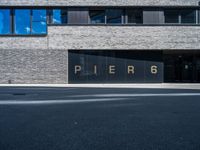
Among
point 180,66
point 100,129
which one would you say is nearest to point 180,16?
point 180,66

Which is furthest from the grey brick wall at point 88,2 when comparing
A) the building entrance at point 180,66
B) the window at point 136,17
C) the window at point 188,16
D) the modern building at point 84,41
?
the building entrance at point 180,66

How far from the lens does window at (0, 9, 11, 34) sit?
18.4 meters

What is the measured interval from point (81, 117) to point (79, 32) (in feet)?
42.8

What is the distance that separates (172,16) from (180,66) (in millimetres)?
5276

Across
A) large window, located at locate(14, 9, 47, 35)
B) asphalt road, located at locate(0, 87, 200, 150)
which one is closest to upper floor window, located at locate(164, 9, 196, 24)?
large window, located at locate(14, 9, 47, 35)

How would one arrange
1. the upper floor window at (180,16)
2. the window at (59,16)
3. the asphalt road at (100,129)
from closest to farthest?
1. the asphalt road at (100,129)
2. the window at (59,16)
3. the upper floor window at (180,16)

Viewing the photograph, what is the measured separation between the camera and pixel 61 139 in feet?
13.2

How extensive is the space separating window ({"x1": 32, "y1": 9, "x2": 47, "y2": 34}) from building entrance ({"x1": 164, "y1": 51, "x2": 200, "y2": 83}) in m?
11.8

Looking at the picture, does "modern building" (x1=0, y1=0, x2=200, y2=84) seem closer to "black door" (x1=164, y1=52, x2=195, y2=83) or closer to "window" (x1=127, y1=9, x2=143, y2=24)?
"window" (x1=127, y1=9, x2=143, y2=24)

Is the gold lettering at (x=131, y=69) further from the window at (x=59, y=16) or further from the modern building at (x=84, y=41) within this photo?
the window at (x=59, y=16)

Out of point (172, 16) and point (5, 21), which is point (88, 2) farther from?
A: point (172, 16)

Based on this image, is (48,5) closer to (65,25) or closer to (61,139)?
(65,25)

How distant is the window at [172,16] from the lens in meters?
18.8

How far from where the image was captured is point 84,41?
1783 centimetres
